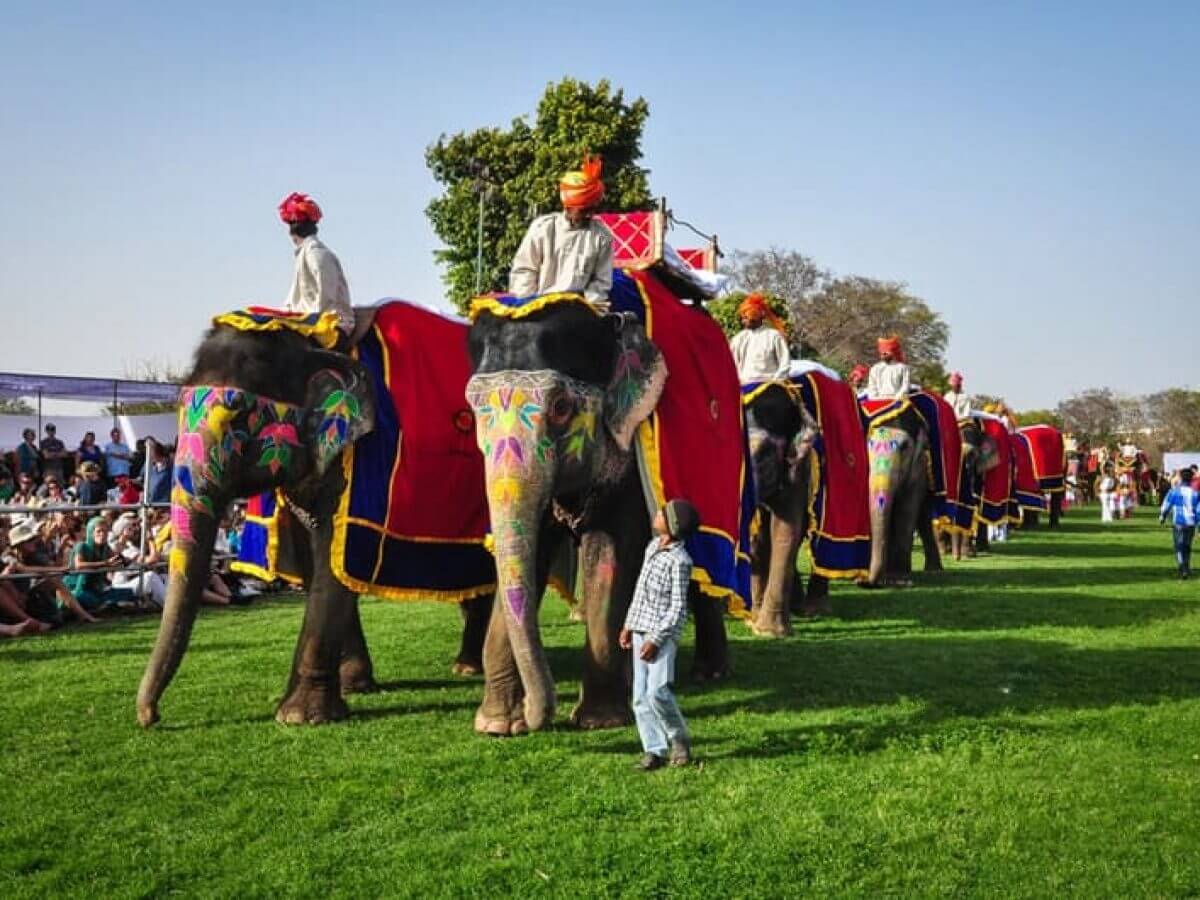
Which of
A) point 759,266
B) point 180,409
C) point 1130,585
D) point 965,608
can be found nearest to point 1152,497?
point 759,266

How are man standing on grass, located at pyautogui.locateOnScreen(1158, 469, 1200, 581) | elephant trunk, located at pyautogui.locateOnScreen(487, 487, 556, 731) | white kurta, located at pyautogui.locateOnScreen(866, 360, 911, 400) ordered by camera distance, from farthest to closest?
man standing on grass, located at pyautogui.locateOnScreen(1158, 469, 1200, 581) → white kurta, located at pyautogui.locateOnScreen(866, 360, 911, 400) → elephant trunk, located at pyautogui.locateOnScreen(487, 487, 556, 731)

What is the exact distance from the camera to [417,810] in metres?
6.18

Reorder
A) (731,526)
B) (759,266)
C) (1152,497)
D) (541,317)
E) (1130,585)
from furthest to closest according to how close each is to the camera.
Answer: (759,266) → (1152,497) → (1130,585) → (731,526) → (541,317)

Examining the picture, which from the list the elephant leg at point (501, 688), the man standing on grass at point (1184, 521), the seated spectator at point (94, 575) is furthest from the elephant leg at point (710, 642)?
the man standing on grass at point (1184, 521)

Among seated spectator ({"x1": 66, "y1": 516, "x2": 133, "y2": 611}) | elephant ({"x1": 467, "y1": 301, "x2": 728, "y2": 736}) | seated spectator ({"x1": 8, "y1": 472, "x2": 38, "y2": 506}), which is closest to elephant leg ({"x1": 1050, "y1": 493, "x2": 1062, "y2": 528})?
seated spectator ({"x1": 8, "y1": 472, "x2": 38, "y2": 506})

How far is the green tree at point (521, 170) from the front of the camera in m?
34.2

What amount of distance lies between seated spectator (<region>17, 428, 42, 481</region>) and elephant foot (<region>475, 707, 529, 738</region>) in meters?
13.1

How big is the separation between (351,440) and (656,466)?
195 centimetres

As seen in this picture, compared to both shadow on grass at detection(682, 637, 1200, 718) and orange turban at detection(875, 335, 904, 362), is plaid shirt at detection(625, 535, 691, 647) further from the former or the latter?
orange turban at detection(875, 335, 904, 362)

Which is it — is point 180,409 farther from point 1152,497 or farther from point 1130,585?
point 1152,497

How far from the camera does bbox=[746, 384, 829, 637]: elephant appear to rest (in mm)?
12094

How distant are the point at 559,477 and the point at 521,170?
2954cm

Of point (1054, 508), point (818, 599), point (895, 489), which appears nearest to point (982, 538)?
point (895, 489)

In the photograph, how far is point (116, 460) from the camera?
2022 centimetres
